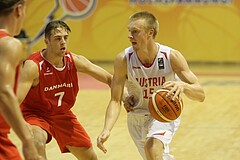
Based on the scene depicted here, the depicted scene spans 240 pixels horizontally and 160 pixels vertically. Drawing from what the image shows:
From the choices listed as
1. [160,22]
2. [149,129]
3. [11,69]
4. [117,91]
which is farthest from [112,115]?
[160,22]

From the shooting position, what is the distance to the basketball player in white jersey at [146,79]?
6.00 metres

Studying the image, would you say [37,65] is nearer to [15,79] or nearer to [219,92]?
[15,79]

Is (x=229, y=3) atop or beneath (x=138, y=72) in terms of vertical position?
beneath

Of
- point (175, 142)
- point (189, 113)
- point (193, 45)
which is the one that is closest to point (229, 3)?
point (193, 45)

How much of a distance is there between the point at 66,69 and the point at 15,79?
94.2 inches

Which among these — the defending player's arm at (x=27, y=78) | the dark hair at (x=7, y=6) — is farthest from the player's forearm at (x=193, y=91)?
the dark hair at (x=7, y=6)

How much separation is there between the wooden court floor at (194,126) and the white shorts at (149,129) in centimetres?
169

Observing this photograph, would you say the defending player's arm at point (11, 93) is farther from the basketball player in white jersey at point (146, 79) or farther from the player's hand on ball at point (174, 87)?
the basketball player in white jersey at point (146, 79)

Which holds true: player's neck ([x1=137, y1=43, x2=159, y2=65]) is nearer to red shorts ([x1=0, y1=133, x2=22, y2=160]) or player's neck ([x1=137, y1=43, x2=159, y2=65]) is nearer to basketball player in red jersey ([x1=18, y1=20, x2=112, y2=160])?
basketball player in red jersey ([x1=18, y1=20, x2=112, y2=160])

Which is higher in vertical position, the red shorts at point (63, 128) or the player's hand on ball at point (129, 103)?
the player's hand on ball at point (129, 103)

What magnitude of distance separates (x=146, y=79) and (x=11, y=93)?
2.74m

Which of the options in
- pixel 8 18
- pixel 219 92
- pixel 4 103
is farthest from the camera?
pixel 219 92

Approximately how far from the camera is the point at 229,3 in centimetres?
1748

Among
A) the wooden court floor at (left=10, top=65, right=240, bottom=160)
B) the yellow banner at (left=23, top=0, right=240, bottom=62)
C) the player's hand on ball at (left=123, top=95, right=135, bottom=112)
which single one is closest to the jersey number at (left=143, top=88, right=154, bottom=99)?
the player's hand on ball at (left=123, top=95, right=135, bottom=112)
